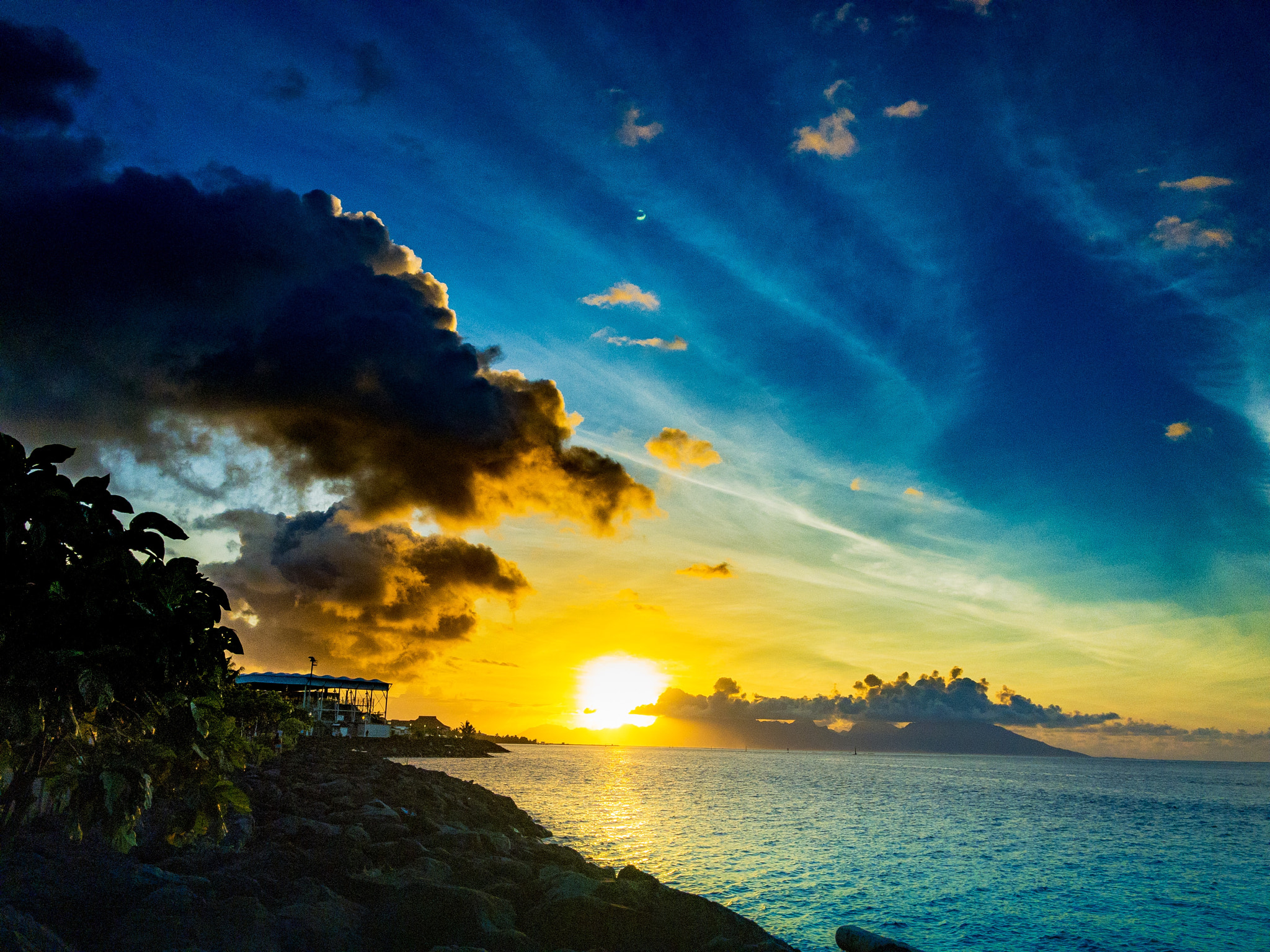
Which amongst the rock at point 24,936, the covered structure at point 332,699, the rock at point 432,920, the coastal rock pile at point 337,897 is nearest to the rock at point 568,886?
the coastal rock pile at point 337,897

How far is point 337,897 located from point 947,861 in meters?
34.6

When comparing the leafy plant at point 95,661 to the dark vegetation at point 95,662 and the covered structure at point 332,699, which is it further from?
the covered structure at point 332,699

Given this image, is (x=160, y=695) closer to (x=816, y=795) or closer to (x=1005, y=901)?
(x=1005, y=901)

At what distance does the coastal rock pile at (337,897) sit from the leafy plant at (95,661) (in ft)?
A: 3.60

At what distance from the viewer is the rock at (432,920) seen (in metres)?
12.2

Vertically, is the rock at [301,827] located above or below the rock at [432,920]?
below

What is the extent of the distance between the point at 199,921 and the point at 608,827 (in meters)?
39.1

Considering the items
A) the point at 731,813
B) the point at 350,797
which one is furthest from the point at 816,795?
the point at 350,797

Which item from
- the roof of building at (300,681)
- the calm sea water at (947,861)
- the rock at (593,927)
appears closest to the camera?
the rock at (593,927)

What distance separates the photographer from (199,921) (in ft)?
34.1

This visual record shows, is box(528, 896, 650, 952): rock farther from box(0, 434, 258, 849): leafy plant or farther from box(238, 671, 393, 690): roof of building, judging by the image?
box(238, 671, 393, 690): roof of building

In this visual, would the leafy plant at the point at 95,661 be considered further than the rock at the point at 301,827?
No

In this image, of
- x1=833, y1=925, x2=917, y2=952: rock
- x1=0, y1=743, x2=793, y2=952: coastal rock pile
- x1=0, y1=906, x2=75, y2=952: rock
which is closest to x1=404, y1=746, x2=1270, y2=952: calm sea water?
x1=833, y1=925, x2=917, y2=952: rock

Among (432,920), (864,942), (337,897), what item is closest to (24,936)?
(337,897)
